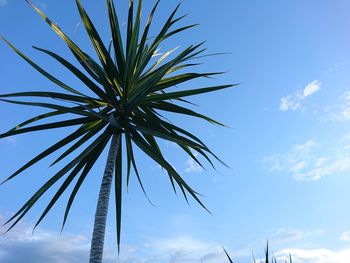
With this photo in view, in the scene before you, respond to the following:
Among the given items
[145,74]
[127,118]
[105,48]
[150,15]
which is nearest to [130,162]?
[127,118]

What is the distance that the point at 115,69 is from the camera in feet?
19.7

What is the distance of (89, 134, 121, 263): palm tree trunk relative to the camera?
195 inches

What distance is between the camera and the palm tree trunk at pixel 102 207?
16.3 ft

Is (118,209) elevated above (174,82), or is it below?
below

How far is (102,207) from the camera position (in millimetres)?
5309

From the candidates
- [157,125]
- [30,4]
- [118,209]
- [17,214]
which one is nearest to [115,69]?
[157,125]

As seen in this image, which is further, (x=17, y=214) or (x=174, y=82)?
(x=174, y=82)

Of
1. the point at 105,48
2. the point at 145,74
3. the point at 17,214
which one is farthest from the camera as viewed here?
the point at 145,74

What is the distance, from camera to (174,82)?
6.18 meters

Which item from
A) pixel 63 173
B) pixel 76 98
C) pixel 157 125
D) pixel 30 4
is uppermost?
pixel 30 4

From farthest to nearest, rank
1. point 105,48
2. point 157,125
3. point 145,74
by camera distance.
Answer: point 145,74 → point 105,48 → point 157,125

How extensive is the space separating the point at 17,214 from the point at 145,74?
9.53 ft

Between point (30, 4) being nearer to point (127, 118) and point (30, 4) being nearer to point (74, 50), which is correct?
point (74, 50)

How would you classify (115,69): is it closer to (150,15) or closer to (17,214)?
(150,15)
